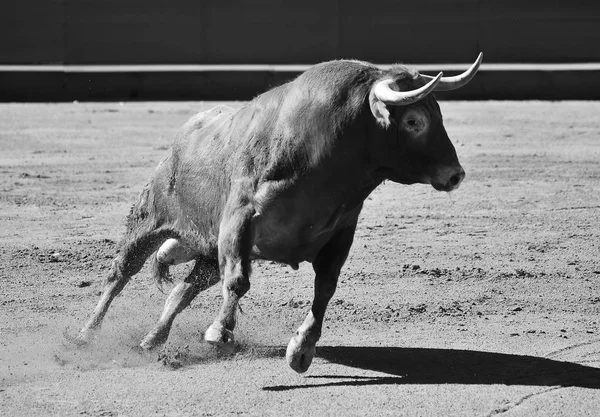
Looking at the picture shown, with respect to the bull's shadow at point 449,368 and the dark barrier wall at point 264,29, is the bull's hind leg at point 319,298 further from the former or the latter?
the dark barrier wall at point 264,29

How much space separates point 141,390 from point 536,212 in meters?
4.85

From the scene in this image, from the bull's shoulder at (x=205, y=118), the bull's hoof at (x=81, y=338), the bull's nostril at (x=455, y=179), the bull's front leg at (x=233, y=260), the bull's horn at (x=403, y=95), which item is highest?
the bull's horn at (x=403, y=95)

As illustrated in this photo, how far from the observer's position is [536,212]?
8742mm

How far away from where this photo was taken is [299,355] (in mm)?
4797

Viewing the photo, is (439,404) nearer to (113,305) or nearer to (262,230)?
(262,230)

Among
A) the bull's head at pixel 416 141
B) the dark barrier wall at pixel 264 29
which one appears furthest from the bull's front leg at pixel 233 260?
the dark barrier wall at pixel 264 29

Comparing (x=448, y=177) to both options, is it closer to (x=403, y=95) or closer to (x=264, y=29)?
(x=403, y=95)

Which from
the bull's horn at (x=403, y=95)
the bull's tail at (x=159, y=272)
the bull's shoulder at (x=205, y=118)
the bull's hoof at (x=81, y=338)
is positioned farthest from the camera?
the bull's tail at (x=159, y=272)

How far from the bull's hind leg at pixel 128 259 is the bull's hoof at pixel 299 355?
1225 millimetres

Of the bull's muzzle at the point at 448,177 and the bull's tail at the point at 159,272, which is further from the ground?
the bull's muzzle at the point at 448,177

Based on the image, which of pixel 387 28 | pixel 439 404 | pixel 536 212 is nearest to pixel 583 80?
pixel 387 28

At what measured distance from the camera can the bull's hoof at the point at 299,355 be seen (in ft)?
15.7

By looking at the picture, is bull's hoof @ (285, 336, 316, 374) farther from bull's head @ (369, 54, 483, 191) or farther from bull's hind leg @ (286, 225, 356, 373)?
bull's head @ (369, 54, 483, 191)

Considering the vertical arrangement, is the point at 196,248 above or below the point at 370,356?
above
